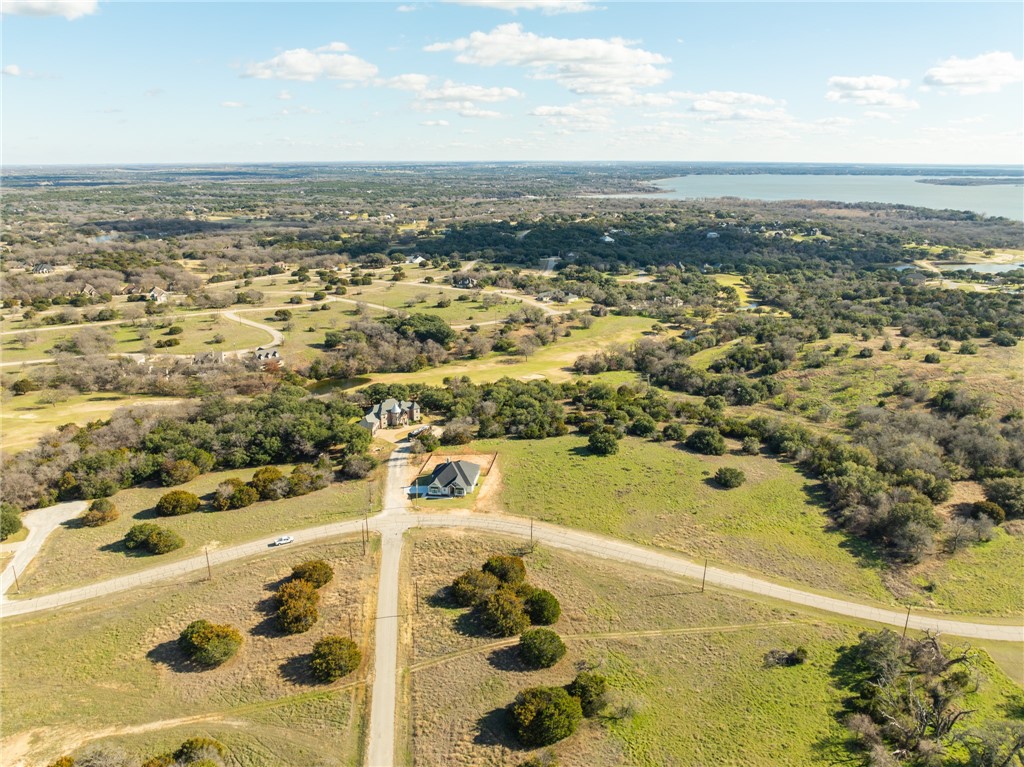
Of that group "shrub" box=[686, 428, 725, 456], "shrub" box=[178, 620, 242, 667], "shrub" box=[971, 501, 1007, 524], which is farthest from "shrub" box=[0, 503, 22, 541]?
"shrub" box=[971, 501, 1007, 524]

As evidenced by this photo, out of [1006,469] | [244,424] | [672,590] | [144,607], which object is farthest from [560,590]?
[1006,469]

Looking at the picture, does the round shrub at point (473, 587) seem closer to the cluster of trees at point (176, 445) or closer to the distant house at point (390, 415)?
the cluster of trees at point (176, 445)

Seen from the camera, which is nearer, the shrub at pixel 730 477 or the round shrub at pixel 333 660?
the round shrub at pixel 333 660

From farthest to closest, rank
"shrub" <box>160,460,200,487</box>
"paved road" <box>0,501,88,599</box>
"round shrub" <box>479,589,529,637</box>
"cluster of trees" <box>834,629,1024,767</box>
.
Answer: "shrub" <box>160,460,200,487</box> → "paved road" <box>0,501,88,599</box> → "round shrub" <box>479,589,529,637</box> → "cluster of trees" <box>834,629,1024,767</box>

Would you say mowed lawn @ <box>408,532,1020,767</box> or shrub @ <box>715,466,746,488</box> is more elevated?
shrub @ <box>715,466,746,488</box>

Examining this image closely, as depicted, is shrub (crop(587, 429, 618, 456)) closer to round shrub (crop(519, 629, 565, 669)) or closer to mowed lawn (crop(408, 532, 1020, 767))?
mowed lawn (crop(408, 532, 1020, 767))

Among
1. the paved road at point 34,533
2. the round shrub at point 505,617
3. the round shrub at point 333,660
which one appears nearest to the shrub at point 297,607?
the round shrub at point 333,660
